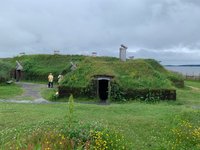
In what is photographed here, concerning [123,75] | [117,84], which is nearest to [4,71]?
[123,75]

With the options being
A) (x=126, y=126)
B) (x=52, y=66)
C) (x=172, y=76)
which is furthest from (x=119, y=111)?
(x=52, y=66)

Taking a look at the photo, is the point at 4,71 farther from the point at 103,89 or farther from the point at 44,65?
the point at 103,89

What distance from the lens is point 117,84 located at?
73.8 feet

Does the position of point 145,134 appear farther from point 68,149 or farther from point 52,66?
point 52,66

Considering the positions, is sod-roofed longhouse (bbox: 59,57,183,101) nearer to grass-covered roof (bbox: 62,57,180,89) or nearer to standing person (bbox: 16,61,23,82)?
grass-covered roof (bbox: 62,57,180,89)

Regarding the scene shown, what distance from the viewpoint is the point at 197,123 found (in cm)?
1190

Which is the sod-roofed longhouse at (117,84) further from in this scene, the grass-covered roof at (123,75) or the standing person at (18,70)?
the standing person at (18,70)

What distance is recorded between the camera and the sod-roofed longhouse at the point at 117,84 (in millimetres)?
22062

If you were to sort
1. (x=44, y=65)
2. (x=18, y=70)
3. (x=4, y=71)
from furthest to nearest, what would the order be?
(x=44, y=65) < (x=18, y=70) < (x=4, y=71)

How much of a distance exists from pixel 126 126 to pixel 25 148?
196 inches

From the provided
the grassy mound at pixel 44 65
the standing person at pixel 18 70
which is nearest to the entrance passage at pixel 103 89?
the grassy mound at pixel 44 65

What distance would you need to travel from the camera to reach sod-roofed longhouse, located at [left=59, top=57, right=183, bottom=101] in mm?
22062

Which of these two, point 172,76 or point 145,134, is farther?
point 172,76

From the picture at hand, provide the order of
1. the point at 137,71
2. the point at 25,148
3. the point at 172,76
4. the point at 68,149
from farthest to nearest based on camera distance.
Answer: the point at 172,76 < the point at 137,71 < the point at 68,149 < the point at 25,148
